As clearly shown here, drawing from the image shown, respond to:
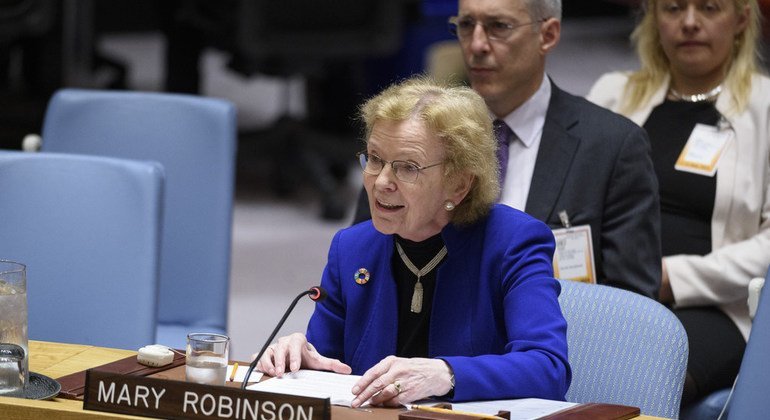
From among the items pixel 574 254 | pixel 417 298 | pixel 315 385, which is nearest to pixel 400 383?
pixel 315 385

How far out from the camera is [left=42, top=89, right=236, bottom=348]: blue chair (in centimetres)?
346

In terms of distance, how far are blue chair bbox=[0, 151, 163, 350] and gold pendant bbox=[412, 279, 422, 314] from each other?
2.52ft

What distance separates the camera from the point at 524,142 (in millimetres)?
3174

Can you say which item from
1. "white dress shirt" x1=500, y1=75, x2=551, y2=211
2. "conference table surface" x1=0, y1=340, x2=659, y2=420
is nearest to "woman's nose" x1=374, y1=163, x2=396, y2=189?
"conference table surface" x1=0, y1=340, x2=659, y2=420

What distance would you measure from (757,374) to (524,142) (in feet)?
3.28

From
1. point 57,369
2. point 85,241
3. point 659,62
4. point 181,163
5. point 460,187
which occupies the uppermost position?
point 659,62

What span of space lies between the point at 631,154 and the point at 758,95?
0.56m

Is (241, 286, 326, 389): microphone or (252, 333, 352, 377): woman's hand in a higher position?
(241, 286, 326, 389): microphone

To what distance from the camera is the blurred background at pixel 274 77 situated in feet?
18.4

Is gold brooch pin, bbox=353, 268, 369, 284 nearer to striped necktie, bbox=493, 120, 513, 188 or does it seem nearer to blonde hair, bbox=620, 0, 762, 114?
striped necktie, bbox=493, 120, 513, 188

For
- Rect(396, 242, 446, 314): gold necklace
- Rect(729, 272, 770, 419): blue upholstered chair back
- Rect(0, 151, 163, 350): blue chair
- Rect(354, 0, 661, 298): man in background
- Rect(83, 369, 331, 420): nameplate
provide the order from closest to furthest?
Rect(83, 369, 331, 420): nameplate
Rect(729, 272, 770, 419): blue upholstered chair back
Rect(396, 242, 446, 314): gold necklace
Rect(0, 151, 163, 350): blue chair
Rect(354, 0, 661, 298): man in background

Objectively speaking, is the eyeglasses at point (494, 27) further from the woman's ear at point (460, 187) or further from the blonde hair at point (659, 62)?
the woman's ear at point (460, 187)

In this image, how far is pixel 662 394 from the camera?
2.45m

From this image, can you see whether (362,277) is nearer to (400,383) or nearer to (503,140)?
(400,383)
